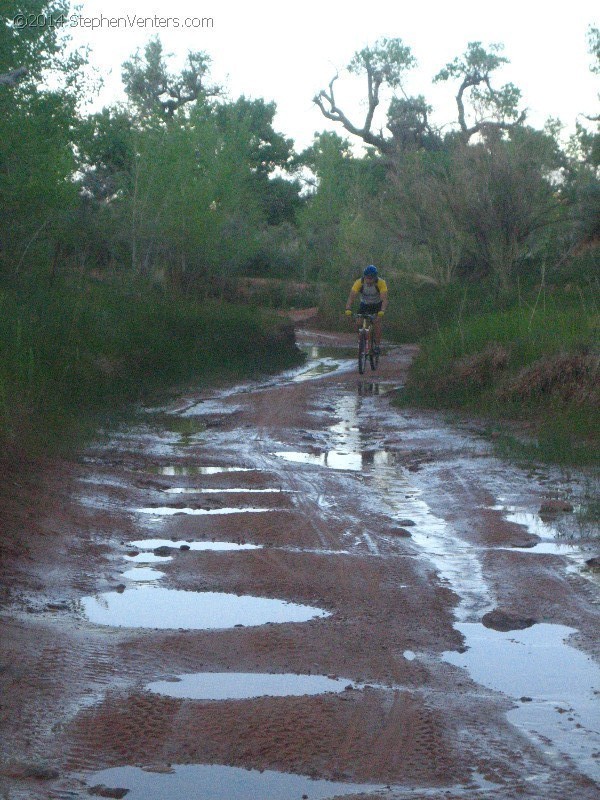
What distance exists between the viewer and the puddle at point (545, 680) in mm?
3453

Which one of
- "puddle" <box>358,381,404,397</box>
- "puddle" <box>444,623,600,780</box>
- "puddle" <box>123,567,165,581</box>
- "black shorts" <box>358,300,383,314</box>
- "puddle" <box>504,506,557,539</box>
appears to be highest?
"black shorts" <box>358,300,383,314</box>

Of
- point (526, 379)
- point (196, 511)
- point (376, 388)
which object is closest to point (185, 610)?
point (196, 511)

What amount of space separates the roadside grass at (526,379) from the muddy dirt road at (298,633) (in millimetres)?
1245

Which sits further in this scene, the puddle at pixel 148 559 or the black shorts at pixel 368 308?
the black shorts at pixel 368 308

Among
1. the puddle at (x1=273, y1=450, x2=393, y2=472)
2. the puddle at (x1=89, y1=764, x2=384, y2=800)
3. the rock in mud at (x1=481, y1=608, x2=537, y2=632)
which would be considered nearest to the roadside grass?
the puddle at (x1=273, y1=450, x2=393, y2=472)

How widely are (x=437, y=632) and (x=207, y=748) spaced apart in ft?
5.24

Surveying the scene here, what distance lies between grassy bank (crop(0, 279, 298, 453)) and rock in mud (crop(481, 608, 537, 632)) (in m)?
4.31

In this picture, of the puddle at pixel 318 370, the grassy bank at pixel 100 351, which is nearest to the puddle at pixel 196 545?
the grassy bank at pixel 100 351

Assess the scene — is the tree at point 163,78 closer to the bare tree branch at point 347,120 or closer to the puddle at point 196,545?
the bare tree branch at point 347,120

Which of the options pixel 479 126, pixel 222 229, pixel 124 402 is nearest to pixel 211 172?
pixel 222 229

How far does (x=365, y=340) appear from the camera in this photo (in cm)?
1814

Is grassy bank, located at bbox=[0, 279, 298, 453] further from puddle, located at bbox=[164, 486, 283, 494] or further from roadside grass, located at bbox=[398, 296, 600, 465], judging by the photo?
roadside grass, located at bbox=[398, 296, 600, 465]

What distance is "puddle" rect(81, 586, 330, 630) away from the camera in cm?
480

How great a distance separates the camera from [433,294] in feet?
87.3
